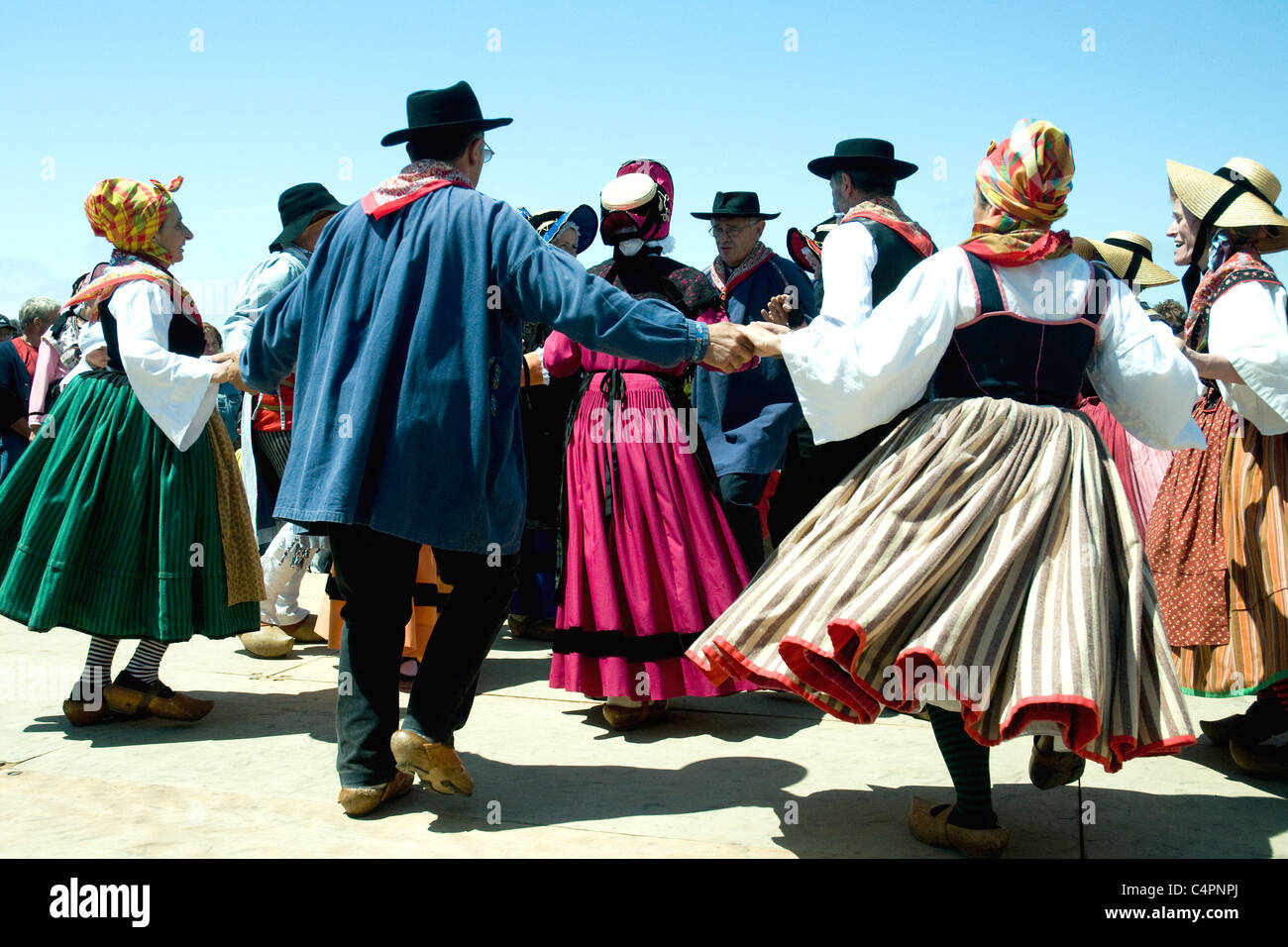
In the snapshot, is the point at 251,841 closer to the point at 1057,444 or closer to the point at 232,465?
the point at 232,465

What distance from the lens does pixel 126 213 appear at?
3.98m

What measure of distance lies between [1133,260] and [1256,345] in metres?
2.82

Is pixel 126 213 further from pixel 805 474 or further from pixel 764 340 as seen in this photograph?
pixel 805 474

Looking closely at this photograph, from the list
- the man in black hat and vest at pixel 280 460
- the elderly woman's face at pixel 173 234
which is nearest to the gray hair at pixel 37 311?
the man in black hat and vest at pixel 280 460

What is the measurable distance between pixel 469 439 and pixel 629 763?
4.17ft

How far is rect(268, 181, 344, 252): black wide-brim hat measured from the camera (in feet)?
17.3

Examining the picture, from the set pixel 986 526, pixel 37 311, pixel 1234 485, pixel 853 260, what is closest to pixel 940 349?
pixel 986 526

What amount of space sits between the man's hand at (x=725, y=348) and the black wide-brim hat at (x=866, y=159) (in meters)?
1.29

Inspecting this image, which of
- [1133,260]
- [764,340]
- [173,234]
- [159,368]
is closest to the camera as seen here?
[764,340]

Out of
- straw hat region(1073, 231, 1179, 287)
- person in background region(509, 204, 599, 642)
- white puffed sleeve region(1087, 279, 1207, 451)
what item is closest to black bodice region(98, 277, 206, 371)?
person in background region(509, 204, 599, 642)

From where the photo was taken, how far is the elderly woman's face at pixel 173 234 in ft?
13.4

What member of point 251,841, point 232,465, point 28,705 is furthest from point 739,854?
point 28,705

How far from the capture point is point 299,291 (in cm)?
314

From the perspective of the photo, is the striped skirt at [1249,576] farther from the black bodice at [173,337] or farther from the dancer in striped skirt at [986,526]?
the black bodice at [173,337]
